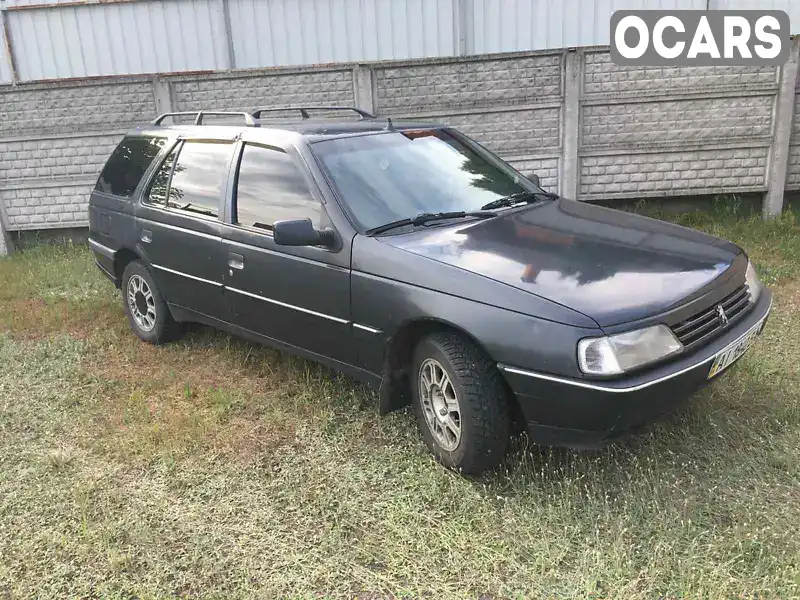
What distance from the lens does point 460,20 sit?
9836 millimetres

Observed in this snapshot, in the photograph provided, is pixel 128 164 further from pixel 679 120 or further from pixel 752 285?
pixel 679 120

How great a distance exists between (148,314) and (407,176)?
8.28 ft

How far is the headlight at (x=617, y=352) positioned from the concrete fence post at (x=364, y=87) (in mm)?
5715

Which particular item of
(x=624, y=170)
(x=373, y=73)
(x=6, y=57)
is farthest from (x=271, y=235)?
(x=6, y=57)

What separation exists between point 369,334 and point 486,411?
75cm

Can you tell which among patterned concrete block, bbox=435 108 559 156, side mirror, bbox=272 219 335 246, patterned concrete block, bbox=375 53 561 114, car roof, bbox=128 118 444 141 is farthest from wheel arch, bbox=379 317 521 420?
patterned concrete block, bbox=375 53 561 114

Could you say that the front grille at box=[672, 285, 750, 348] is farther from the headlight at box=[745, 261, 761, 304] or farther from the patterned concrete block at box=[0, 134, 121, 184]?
the patterned concrete block at box=[0, 134, 121, 184]

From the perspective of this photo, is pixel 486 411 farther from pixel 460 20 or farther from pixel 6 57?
pixel 6 57

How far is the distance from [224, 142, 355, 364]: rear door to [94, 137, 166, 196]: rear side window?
1224 millimetres

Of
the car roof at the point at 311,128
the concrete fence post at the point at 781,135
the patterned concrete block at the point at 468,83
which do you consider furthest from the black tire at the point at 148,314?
the concrete fence post at the point at 781,135

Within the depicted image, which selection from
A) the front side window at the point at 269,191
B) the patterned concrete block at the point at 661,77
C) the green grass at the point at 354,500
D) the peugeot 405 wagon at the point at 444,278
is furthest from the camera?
the patterned concrete block at the point at 661,77

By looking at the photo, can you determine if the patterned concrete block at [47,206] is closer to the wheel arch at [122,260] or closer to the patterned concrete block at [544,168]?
the wheel arch at [122,260]

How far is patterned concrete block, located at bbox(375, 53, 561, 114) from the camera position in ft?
24.7

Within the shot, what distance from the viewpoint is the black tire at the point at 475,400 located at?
112 inches
